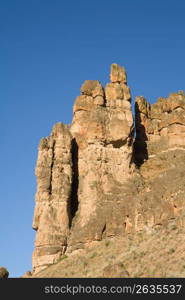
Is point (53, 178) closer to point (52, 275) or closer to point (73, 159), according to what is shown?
point (73, 159)

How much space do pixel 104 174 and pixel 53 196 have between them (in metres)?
5.15

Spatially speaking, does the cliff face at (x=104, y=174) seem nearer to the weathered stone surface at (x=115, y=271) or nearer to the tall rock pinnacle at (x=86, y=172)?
the tall rock pinnacle at (x=86, y=172)

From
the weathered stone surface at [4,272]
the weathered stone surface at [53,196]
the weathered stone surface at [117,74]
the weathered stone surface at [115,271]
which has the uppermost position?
the weathered stone surface at [117,74]

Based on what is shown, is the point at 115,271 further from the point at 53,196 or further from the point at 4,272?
the point at 53,196

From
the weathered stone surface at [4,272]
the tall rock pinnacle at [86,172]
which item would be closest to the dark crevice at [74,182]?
the tall rock pinnacle at [86,172]

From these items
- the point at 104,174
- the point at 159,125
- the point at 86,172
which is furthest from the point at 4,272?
the point at 159,125

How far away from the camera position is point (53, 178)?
193 ft

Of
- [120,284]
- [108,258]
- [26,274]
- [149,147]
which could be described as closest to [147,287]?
[120,284]

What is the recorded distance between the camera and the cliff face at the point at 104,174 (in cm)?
5428

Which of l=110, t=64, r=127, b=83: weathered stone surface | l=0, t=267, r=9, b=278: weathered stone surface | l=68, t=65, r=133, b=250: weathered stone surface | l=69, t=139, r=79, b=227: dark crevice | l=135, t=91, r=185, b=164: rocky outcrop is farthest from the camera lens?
l=135, t=91, r=185, b=164: rocky outcrop

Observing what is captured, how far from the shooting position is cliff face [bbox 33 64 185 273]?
178 ft

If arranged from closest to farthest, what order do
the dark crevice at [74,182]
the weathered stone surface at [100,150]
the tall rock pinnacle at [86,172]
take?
the tall rock pinnacle at [86,172], the weathered stone surface at [100,150], the dark crevice at [74,182]

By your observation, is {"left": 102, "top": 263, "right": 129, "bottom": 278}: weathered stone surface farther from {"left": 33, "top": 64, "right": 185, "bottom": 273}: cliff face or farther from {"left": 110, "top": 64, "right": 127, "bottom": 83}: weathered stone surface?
{"left": 110, "top": 64, "right": 127, "bottom": 83}: weathered stone surface

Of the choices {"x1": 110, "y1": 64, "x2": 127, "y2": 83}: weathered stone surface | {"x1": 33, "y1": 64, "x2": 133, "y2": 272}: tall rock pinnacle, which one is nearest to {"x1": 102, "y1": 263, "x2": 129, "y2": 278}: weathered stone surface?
{"x1": 33, "y1": 64, "x2": 133, "y2": 272}: tall rock pinnacle
